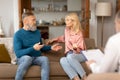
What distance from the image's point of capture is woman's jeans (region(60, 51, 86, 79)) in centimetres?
323

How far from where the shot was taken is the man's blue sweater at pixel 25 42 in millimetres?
3324

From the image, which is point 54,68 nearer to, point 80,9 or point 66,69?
point 66,69

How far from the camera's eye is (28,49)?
3295 mm

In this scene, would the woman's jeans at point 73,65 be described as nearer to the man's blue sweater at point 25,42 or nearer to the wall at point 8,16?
the man's blue sweater at point 25,42

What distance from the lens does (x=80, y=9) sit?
19.0 ft

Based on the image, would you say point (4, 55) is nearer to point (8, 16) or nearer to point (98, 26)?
point (8, 16)

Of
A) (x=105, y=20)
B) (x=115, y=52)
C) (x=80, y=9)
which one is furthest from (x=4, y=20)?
(x=115, y=52)

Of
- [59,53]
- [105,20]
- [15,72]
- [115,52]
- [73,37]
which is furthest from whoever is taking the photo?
[105,20]

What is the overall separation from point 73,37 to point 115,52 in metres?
1.88

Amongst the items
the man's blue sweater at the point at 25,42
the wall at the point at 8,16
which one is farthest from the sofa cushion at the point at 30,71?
the wall at the point at 8,16

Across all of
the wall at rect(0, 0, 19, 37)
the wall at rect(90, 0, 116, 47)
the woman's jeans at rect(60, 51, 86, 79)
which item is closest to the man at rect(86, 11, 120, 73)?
the woman's jeans at rect(60, 51, 86, 79)

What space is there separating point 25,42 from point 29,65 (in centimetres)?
32

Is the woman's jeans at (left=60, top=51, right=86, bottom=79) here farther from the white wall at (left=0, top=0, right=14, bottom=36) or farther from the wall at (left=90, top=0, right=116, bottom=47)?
the white wall at (left=0, top=0, right=14, bottom=36)

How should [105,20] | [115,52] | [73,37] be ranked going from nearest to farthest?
[115,52] < [73,37] < [105,20]
